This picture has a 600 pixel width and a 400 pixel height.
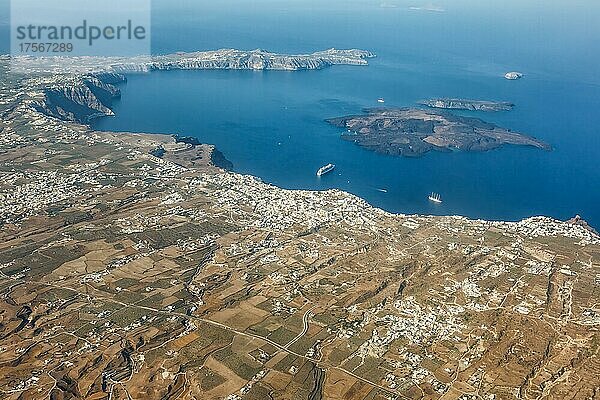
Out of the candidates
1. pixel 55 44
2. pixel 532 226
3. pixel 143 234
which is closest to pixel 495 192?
pixel 532 226

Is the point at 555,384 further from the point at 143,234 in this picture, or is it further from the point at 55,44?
the point at 55,44

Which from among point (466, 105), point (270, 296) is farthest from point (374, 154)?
point (270, 296)

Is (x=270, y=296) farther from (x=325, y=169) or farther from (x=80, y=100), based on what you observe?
(x=80, y=100)

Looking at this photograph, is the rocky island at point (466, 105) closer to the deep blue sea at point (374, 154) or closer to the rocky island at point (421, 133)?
the deep blue sea at point (374, 154)

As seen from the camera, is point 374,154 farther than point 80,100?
No

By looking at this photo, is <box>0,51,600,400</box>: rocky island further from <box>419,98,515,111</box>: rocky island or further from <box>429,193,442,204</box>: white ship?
<box>419,98,515,111</box>: rocky island

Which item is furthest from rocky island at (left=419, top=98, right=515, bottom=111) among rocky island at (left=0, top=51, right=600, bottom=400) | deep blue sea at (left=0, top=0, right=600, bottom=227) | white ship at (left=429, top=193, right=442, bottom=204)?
rocky island at (left=0, top=51, right=600, bottom=400)
